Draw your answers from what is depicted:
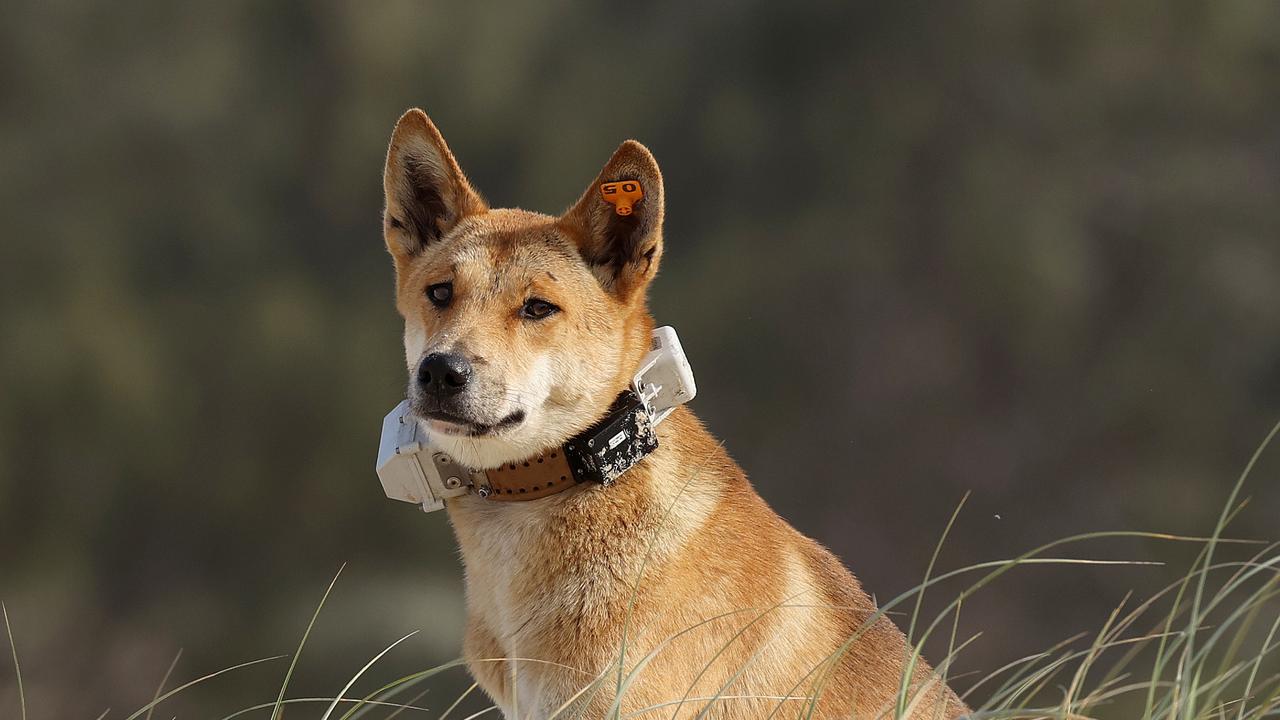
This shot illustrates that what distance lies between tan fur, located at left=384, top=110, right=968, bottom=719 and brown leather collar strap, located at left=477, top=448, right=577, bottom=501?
0.03 m

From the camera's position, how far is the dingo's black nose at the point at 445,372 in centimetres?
306

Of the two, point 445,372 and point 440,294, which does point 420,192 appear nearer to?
point 440,294

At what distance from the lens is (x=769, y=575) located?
10.6 feet

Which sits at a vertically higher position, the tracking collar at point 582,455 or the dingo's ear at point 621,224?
the dingo's ear at point 621,224

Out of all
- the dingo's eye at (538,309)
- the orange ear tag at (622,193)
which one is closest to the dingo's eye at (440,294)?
the dingo's eye at (538,309)

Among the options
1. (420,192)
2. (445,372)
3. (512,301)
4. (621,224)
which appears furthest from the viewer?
(420,192)

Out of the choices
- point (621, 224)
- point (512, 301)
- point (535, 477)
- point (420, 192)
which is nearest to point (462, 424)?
point (535, 477)

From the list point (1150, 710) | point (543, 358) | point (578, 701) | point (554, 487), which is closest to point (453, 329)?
point (543, 358)

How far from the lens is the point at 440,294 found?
3439 millimetres

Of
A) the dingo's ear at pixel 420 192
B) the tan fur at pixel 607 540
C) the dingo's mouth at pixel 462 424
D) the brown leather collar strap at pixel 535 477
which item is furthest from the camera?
the dingo's ear at pixel 420 192

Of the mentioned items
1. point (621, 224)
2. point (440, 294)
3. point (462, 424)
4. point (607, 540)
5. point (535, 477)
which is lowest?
point (607, 540)

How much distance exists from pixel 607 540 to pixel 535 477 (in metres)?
0.28

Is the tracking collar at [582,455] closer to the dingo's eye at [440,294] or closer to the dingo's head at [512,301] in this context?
the dingo's head at [512,301]

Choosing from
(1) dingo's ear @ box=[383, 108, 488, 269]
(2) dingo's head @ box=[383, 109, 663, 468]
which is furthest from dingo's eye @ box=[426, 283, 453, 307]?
(1) dingo's ear @ box=[383, 108, 488, 269]
